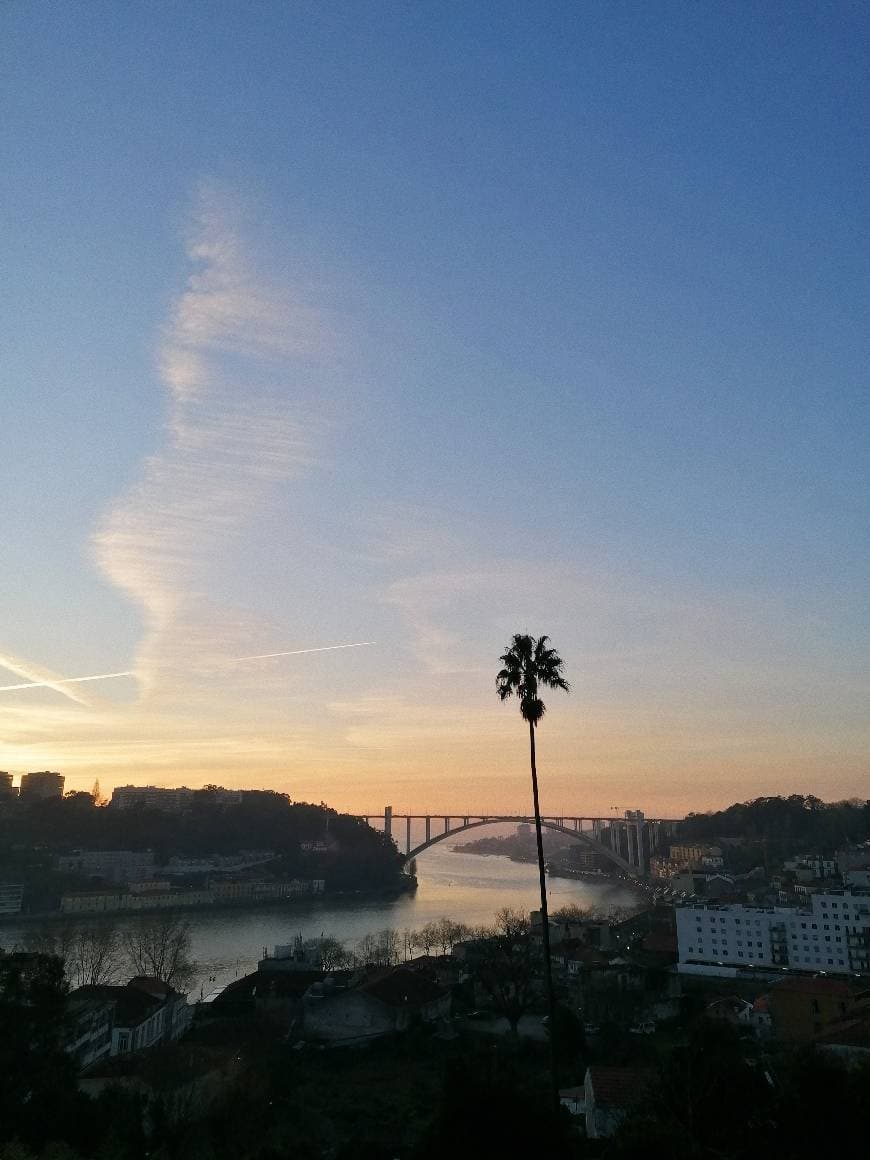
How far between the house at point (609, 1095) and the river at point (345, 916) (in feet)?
79.9

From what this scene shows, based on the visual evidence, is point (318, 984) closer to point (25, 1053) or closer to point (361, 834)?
point (25, 1053)

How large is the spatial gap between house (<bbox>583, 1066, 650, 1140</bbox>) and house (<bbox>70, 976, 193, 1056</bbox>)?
39.1 ft

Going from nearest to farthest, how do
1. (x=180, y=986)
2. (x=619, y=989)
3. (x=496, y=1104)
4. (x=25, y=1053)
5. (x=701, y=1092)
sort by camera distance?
(x=496, y=1104), (x=701, y=1092), (x=25, y=1053), (x=619, y=989), (x=180, y=986)

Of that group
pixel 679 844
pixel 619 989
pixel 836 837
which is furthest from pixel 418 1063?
pixel 679 844

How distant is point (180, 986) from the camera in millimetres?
32219

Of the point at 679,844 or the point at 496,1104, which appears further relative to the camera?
the point at 679,844

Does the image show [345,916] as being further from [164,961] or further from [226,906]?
[164,961]

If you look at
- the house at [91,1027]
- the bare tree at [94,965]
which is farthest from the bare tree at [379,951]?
the house at [91,1027]

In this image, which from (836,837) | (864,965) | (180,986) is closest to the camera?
(180,986)

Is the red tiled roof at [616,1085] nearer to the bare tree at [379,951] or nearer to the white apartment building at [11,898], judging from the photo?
the bare tree at [379,951]

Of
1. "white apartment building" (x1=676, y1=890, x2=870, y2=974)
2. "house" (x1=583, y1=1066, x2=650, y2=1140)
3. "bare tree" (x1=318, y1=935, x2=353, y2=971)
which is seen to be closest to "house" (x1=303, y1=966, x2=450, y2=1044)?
"house" (x1=583, y1=1066, x2=650, y2=1140)

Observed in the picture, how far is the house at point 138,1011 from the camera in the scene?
70.0ft

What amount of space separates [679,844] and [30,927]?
7264 centimetres

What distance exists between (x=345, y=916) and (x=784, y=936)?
42316 millimetres
